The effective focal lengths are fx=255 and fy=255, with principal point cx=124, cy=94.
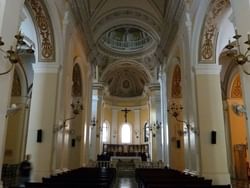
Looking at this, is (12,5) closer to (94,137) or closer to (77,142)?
(77,142)

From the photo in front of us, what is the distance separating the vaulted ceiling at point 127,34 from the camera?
11477 millimetres

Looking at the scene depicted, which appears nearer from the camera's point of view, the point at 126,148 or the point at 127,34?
the point at 127,34

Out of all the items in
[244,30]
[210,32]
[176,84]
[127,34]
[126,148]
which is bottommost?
[126,148]

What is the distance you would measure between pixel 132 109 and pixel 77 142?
1496cm

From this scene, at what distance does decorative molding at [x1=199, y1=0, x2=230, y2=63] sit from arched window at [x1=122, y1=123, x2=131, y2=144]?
61.7 feet

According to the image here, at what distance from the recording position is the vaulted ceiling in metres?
11.5

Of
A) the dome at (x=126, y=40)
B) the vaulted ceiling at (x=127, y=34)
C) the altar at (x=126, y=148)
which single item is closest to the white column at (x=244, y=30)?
the vaulted ceiling at (x=127, y=34)

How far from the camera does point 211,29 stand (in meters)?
7.66

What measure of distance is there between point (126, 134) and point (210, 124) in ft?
62.2

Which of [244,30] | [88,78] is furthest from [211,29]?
[88,78]

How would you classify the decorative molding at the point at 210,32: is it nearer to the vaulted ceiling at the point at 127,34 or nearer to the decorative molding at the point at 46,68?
the vaulted ceiling at the point at 127,34

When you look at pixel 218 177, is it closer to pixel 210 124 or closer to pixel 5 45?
pixel 210 124

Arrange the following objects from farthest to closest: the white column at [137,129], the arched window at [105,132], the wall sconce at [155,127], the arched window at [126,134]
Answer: the arched window at [126,134] → the white column at [137,129] → the arched window at [105,132] → the wall sconce at [155,127]

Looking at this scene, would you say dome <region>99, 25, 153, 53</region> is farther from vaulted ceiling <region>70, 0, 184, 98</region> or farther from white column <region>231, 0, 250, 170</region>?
white column <region>231, 0, 250, 170</region>
